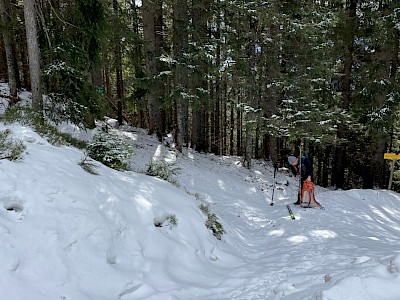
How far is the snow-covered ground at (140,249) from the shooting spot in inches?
126

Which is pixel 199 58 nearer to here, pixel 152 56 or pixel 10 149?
pixel 152 56

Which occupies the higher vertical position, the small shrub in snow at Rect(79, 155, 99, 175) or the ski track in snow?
the small shrub in snow at Rect(79, 155, 99, 175)

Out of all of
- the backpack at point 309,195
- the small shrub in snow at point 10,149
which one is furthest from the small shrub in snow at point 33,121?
the backpack at point 309,195

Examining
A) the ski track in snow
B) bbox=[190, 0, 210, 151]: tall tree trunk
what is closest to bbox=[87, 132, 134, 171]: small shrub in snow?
the ski track in snow

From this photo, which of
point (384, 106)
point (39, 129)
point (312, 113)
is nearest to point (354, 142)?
point (384, 106)

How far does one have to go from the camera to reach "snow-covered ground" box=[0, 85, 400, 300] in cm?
321

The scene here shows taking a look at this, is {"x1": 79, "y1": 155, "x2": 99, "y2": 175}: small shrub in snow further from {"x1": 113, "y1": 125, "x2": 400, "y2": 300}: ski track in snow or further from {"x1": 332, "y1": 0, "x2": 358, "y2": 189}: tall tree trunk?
{"x1": 332, "y1": 0, "x2": 358, "y2": 189}: tall tree trunk

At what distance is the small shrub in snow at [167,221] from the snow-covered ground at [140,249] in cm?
5

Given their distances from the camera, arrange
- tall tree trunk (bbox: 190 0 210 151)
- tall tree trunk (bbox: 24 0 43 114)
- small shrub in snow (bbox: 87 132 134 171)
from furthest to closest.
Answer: tall tree trunk (bbox: 190 0 210 151) < tall tree trunk (bbox: 24 0 43 114) < small shrub in snow (bbox: 87 132 134 171)

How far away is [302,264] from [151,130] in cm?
1403

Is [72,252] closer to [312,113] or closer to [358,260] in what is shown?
[358,260]

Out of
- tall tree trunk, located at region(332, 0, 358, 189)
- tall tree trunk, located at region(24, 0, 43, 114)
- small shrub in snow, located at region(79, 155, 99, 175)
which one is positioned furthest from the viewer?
tall tree trunk, located at region(332, 0, 358, 189)

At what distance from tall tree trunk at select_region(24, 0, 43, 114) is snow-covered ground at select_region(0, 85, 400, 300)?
2056 mm

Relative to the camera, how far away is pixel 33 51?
25.5 ft
